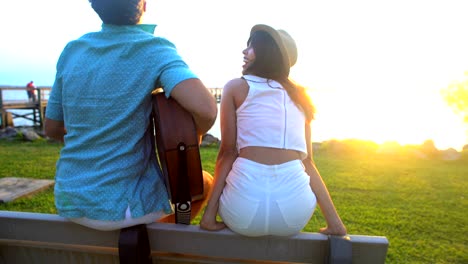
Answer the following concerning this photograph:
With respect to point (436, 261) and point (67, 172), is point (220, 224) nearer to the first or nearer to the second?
point (67, 172)

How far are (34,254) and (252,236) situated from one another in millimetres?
883

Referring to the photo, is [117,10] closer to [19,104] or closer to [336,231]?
[336,231]

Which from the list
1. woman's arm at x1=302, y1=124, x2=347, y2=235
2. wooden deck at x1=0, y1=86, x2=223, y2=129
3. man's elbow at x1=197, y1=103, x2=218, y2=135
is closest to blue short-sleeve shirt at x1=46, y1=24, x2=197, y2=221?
man's elbow at x1=197, y1=103, x2=218, y2=135

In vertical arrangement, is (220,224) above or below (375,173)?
above

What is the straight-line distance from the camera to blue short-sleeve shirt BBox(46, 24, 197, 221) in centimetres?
137

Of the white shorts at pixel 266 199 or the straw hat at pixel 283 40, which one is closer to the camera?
the white shorts at pixel 266 199

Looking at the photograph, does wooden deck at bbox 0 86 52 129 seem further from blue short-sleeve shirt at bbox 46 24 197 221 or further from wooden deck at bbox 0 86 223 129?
blue short-sleeve shirt at bbox 46 24 197 221

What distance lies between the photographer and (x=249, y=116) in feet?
5.08

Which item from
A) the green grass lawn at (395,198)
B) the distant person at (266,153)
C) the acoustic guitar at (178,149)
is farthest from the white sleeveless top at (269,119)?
the green grass lawn at (395,198)

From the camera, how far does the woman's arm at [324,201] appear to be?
141 cm

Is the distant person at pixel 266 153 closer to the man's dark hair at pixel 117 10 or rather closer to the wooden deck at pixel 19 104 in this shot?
the man's dark hair at pixel 117 10

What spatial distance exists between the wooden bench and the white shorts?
0.16ft

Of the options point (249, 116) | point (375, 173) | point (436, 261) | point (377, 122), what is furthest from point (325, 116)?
point (249, 116)

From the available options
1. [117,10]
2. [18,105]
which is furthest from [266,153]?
[18,105]
